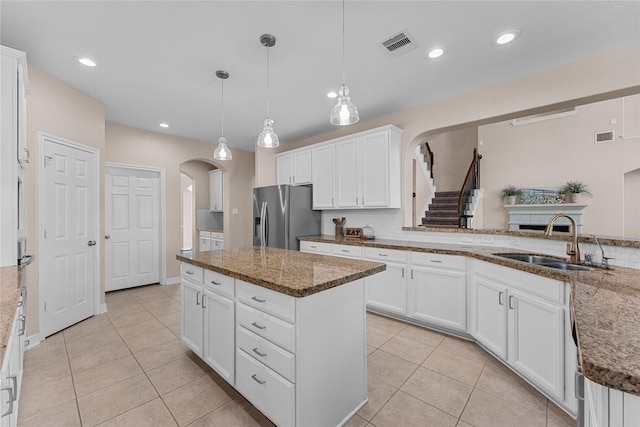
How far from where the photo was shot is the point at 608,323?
842 mm

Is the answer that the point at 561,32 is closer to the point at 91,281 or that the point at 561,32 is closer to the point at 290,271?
the point at 290,271

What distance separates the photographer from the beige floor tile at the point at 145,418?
5.37ft

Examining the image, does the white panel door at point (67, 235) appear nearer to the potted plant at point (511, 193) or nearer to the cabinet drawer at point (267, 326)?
the cabinet drawer at point (267, 326)

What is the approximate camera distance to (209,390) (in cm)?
195

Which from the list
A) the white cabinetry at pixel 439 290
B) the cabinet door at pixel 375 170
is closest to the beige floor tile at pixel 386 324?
the white cabinetry at pixel 439 290

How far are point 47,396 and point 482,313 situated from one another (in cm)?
344

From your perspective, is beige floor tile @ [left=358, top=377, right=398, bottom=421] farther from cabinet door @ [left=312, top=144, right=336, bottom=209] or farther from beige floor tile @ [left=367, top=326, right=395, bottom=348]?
cabinet door @ [left=312, top=144, right=336, bottom=209]

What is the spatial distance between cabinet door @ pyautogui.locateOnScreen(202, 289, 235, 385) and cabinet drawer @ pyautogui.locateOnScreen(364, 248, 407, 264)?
6.55 ft

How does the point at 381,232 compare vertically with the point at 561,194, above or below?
below

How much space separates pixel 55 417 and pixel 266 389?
4.59 ft

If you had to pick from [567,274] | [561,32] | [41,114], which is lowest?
[567,274]

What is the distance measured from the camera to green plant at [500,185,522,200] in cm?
691

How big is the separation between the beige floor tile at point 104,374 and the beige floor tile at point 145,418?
454 mm

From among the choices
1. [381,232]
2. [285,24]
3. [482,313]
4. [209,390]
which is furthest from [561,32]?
[209,390]
